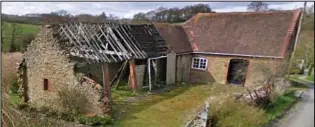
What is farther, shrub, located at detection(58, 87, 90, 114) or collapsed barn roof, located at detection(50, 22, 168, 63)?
collapsed barn roof, located at detection(50, 22, 168, 63)

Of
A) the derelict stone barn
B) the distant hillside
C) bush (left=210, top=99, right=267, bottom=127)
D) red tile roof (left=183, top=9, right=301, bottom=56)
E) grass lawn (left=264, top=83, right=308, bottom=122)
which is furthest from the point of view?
the derelict stone barn

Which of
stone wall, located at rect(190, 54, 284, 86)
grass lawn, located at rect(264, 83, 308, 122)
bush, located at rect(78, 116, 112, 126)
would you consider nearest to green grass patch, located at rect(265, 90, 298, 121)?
grass lawn, located at rect(264, 83, 308, 122)

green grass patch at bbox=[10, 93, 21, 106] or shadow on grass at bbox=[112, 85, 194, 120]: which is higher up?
green grass patch at bbox=[10, 93, 21, 106]

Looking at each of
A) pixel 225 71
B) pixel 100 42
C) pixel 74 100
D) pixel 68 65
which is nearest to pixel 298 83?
pixel 225 71

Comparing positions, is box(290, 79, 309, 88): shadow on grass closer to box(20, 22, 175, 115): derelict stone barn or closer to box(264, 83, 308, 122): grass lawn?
box(264, 83, 308, 122): grass lawn

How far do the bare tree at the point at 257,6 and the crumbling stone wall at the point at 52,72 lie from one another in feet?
13.3

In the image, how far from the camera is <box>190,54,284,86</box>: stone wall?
7003 millimetres

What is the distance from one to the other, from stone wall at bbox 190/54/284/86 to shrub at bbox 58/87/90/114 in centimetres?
274

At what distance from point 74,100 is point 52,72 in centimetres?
111

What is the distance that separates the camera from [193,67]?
7.78 m

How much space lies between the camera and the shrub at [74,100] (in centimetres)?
686

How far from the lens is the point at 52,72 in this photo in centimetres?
753

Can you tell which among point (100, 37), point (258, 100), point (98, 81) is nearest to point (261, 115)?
point (258, 100)

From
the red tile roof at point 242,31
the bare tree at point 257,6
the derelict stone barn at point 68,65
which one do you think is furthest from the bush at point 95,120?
the bare tree at point 257,6
